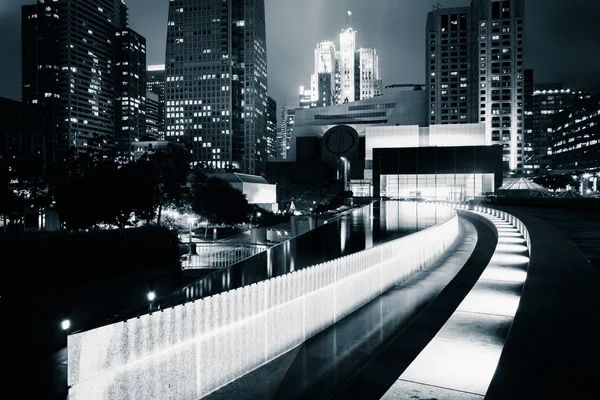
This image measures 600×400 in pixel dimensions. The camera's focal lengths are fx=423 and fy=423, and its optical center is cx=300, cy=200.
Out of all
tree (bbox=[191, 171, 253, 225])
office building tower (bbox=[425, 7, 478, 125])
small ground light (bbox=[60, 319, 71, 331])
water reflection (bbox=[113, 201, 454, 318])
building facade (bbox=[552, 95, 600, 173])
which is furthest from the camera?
office building tower (bbox=[425, 7, 478, 125])

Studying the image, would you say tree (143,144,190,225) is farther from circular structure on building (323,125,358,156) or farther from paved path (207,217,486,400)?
circular structure on building (323,125,358,156)

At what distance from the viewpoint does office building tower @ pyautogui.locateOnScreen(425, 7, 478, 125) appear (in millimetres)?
153125

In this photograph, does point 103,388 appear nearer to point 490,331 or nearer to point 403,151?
point 490,331

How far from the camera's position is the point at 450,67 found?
157 m

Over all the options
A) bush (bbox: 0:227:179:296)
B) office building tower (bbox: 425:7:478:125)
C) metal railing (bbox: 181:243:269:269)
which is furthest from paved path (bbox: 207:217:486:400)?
office building tower (bbox: 425:7:478:125)

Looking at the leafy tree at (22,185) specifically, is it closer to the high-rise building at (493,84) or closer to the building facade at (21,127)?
the building facade at (21,127)

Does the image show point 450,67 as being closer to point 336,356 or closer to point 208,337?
point 336,356

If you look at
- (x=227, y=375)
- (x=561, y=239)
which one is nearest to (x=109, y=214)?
(x=227, y=375)

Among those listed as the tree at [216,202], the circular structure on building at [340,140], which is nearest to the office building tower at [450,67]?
the circular structure on building at [340,140]

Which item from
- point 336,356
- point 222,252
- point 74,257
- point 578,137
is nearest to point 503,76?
point 578,137

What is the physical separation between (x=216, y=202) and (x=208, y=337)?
128 feet

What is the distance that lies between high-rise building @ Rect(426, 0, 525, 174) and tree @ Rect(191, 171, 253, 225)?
119 meters

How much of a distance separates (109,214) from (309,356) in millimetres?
21879

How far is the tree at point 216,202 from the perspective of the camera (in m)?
43.2
